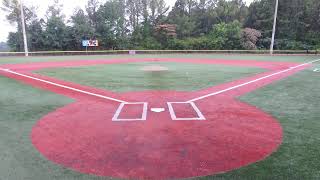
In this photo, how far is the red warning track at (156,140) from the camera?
4.86 metres

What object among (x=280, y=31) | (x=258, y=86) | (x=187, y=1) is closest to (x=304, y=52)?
(x=280, y=31)

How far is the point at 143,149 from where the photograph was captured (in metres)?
5.55

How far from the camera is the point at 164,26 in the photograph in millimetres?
45969

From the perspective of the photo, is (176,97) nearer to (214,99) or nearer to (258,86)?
(214,99)

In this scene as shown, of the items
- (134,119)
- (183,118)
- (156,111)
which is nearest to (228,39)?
(156,111)

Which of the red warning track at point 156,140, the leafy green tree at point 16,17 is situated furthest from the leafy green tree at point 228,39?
the red warning track at point 156,140

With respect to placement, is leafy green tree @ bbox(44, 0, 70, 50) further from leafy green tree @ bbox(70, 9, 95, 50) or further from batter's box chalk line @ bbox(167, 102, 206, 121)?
batter's box chalk line @ bbox(167, 102, 206, 121)

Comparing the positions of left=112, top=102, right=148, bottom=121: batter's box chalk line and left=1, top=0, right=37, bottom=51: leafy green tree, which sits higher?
left=1, top=0, right=37, bottom=51: leafy green tree

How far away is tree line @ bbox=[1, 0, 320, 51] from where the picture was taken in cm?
4231

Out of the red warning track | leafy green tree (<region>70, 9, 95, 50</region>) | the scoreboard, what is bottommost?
the red warning track

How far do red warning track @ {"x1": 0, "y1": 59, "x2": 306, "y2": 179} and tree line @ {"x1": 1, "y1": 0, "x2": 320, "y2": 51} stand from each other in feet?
114

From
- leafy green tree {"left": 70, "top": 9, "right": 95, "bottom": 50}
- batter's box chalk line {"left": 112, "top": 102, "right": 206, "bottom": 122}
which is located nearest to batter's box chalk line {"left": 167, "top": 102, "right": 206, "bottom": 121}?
batter's box chalk line {"left": 112, "top": 102, "right": 206, "bottom": 122}

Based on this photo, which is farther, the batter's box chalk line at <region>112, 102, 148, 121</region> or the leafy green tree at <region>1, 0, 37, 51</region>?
the leafy green tree at <region>1, 0, 37, 51</region>

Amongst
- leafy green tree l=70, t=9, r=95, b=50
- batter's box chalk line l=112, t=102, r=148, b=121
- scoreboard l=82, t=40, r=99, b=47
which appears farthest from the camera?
leafy green tree l=70, t=9, r=95, b=50
